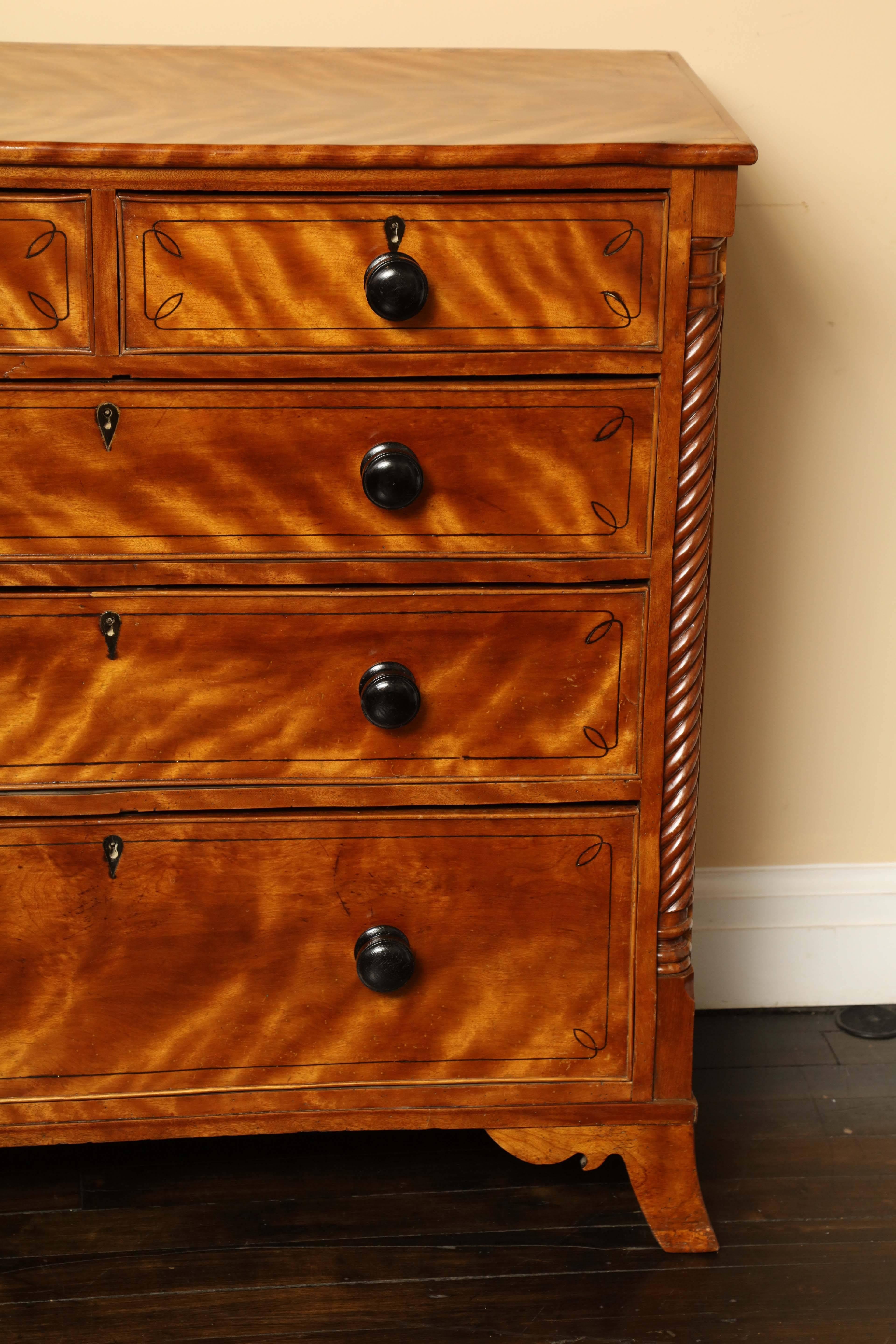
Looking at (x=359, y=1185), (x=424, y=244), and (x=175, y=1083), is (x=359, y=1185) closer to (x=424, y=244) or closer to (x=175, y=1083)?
(x=175, y=1083)

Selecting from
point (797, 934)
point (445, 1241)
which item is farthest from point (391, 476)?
point (797, 934)

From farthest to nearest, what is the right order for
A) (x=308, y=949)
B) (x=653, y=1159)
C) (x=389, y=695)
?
(x=653, y=1159) < (x=308, y=949) < (x=389, y=695)

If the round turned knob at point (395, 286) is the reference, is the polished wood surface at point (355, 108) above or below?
above

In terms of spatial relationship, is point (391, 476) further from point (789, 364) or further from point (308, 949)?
point (789, 364)

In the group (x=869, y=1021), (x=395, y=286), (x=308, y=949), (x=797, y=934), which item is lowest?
(x=869, y=1021)

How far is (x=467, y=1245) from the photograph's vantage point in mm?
1537

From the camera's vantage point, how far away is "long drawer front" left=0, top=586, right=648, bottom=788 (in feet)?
4.27

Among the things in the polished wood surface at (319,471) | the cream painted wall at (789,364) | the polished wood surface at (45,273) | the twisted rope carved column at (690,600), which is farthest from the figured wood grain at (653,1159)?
the polished wood surface at (45,273)

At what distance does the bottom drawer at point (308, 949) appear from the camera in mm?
1374

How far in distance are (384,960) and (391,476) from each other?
1.78ft

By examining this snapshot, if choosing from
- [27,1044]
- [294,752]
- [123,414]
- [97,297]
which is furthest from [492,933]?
[97,297]

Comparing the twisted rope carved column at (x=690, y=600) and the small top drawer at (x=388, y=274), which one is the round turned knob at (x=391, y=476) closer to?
the small top drawer at (x=388, y=274)

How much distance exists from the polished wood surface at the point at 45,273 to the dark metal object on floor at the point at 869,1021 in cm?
156

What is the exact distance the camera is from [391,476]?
1239 mm
